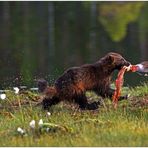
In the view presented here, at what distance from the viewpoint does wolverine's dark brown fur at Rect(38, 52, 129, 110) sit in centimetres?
905

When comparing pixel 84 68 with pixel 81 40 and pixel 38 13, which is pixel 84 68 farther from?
pixel 38 13

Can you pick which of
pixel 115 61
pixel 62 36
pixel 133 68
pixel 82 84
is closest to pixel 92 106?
pixel 82 84

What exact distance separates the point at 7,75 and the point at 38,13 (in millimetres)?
26385

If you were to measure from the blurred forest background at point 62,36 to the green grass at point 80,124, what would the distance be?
348 cm

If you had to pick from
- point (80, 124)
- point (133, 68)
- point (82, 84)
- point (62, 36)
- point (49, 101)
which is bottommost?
point (62, 36)

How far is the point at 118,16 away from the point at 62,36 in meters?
12.3

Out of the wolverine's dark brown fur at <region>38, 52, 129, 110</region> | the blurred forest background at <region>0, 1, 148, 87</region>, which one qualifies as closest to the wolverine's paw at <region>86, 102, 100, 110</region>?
the wolverine's dark brown fur at <region>38, 52, 129, 110</region>

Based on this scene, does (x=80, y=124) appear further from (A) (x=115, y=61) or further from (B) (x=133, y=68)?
(B) (x=133, y=68)

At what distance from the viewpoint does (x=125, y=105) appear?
9391 millimetres

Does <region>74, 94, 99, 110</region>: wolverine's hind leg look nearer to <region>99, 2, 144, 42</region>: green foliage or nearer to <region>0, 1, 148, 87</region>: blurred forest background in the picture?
<region>0, 1, 148, 87</region>: blurred forest background

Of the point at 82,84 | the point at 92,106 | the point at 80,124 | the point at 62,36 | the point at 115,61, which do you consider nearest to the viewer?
the point at 80,124

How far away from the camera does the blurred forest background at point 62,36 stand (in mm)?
18491

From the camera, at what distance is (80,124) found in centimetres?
802

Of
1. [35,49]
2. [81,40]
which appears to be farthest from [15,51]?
[81,40]
